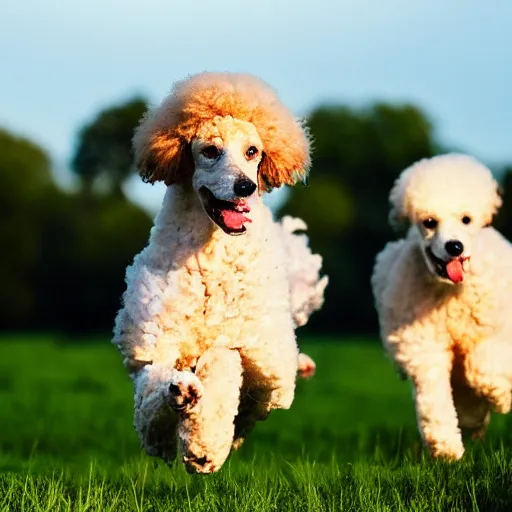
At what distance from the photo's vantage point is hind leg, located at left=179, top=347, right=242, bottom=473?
574 cm

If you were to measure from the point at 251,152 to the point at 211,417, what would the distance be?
145 cm

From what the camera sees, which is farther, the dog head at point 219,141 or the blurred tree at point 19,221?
the blurred tree at point 19,221

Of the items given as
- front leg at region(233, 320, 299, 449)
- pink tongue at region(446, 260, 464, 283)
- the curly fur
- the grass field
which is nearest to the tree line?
the grass field

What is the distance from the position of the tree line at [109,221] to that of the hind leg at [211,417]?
33.0 meters

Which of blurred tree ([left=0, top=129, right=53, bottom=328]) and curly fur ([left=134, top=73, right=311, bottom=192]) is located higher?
curly fur ([left=134, top=73, right=311, bottom=192])

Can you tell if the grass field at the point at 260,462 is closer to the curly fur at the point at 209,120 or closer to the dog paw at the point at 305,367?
the dog paw at the point at 305,367

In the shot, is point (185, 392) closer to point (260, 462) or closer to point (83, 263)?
point (260, 462)

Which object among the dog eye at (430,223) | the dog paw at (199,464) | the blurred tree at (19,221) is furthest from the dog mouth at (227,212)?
the blurred tree at (19,221)

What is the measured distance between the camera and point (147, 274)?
20.6ft

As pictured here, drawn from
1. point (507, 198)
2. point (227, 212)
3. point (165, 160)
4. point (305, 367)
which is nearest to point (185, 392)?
point (227, 212)

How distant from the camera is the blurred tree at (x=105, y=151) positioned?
215ft

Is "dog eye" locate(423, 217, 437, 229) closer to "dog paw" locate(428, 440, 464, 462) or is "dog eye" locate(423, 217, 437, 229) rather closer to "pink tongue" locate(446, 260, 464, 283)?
"pink tongue" locate(446, 260, 464, 283)

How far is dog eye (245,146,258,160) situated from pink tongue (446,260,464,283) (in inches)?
74.5

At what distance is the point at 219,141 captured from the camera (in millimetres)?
6137
